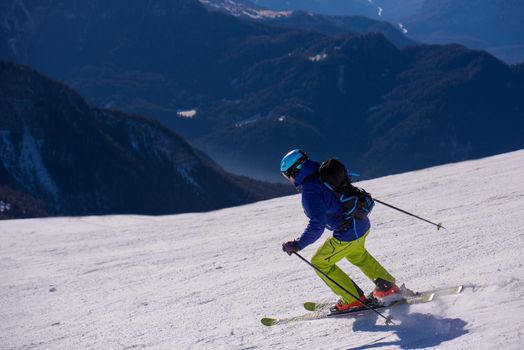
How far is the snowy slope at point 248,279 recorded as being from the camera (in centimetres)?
637

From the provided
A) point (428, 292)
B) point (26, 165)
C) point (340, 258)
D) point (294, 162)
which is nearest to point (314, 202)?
point (294, 162)

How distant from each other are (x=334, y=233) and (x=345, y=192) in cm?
43

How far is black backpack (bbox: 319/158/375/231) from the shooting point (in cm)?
629

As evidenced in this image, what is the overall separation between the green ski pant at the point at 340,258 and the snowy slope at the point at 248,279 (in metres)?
0.35

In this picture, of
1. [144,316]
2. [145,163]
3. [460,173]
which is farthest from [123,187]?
[144,316]

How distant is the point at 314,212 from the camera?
20.8 ft

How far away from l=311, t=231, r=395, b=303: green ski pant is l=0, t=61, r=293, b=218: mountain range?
95.4m

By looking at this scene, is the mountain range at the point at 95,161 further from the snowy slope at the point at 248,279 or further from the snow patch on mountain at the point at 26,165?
the snowy slope at the point at 248,279

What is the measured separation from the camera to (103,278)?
35.7 feet

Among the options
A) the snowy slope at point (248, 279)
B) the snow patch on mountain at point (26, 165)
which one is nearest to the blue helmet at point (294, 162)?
the snowy slope at point (248, 279)

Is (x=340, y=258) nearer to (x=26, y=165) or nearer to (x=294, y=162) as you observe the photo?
(x=294, y=162)

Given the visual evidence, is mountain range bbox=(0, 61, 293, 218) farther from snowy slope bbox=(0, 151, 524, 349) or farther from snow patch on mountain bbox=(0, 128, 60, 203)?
snowy slope bbox=(0, 151, 524, 349)

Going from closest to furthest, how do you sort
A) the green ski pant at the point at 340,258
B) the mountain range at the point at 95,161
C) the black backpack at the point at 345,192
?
the black backpack at the point at 345,192, the green ski pant at the point at 340,258, the mountain range at the point at 95,161

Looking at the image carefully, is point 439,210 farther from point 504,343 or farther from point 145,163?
point 145,163
